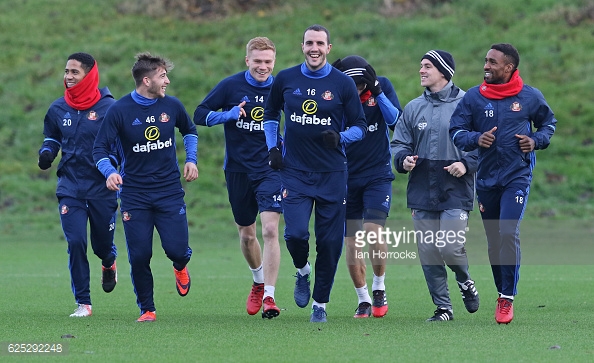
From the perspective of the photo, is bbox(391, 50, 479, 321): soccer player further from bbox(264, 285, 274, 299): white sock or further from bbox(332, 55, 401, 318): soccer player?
bbox(264, 285, 274, 299): white sock

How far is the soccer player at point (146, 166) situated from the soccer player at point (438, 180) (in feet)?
6.68

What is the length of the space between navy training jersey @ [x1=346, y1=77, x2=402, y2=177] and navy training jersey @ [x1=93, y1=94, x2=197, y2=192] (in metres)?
1.78

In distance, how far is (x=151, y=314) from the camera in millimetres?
10867

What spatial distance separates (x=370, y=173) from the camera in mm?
11547

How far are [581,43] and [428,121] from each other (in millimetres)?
21289

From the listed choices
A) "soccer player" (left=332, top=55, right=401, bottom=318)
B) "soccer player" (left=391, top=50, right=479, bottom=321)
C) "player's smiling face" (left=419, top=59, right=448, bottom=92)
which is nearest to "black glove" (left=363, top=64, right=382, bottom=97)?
"soccer player" (left=332, top=55, right=401, bottom=318)

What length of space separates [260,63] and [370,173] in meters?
1.50

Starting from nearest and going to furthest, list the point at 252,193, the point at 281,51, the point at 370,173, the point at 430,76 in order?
the point at 430,76 → the point at 370,173 → the point at 252,193 → the point at 281,51

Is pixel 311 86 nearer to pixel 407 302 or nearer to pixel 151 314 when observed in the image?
pixel 151 314

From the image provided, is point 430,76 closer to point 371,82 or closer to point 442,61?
point 442,61

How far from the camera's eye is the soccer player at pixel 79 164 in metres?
11.7

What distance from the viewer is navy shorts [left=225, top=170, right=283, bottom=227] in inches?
455

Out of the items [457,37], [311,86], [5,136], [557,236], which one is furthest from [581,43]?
[311,86]

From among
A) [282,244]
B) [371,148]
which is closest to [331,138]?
[371,148]
